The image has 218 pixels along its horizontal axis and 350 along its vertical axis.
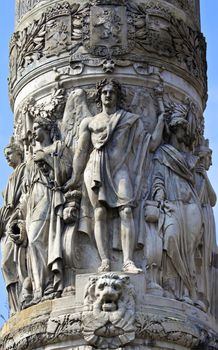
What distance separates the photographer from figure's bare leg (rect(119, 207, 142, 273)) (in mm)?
15766

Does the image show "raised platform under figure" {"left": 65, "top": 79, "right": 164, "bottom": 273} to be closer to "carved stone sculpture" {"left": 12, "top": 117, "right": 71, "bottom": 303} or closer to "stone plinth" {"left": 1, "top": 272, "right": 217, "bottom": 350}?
"carved stone sculpture" {"left": 12, "top": 117, "right": 71, "bottom": 303}

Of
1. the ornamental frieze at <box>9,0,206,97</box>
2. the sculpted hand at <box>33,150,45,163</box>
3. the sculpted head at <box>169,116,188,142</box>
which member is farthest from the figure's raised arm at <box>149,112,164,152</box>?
the sculpted hand at <box>33,150,45,163</box>

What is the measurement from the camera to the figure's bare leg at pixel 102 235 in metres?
15.8

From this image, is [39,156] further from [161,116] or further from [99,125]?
[161,116]

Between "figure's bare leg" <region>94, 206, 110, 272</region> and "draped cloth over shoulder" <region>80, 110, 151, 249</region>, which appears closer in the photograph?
"figure's bare leg" <region>94, 206, 110, 272</region>

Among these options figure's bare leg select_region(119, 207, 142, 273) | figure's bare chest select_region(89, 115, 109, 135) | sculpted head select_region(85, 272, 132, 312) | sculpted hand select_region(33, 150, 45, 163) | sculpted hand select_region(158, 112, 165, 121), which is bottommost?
sculpted head select_region(85, 272, 132, 312)

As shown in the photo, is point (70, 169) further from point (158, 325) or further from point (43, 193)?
point (158, 325)

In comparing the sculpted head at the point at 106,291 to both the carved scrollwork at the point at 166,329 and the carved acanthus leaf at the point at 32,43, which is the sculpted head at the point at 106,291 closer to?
the carved scrollwork at the point at 166,329

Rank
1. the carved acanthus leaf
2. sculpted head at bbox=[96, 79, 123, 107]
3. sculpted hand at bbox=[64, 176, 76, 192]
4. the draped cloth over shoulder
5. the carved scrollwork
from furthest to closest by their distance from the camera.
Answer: the carved acanthus leaf
sculpted head at bbox=[96, 79, 123, 107]
sculpted hand at bbox=[64, 176, 76, 192]
the draped cloth over shoulder
the carved scrollwork

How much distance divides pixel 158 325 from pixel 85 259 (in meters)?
1.42

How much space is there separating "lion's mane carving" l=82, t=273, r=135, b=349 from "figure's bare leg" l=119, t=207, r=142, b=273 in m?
0.26

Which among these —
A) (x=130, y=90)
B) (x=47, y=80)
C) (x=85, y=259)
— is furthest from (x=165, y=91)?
(x=85, y=259)

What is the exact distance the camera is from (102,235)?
629 inches

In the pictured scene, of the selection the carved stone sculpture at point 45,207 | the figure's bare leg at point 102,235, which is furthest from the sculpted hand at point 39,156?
the figure's bare leg at point 102,235
